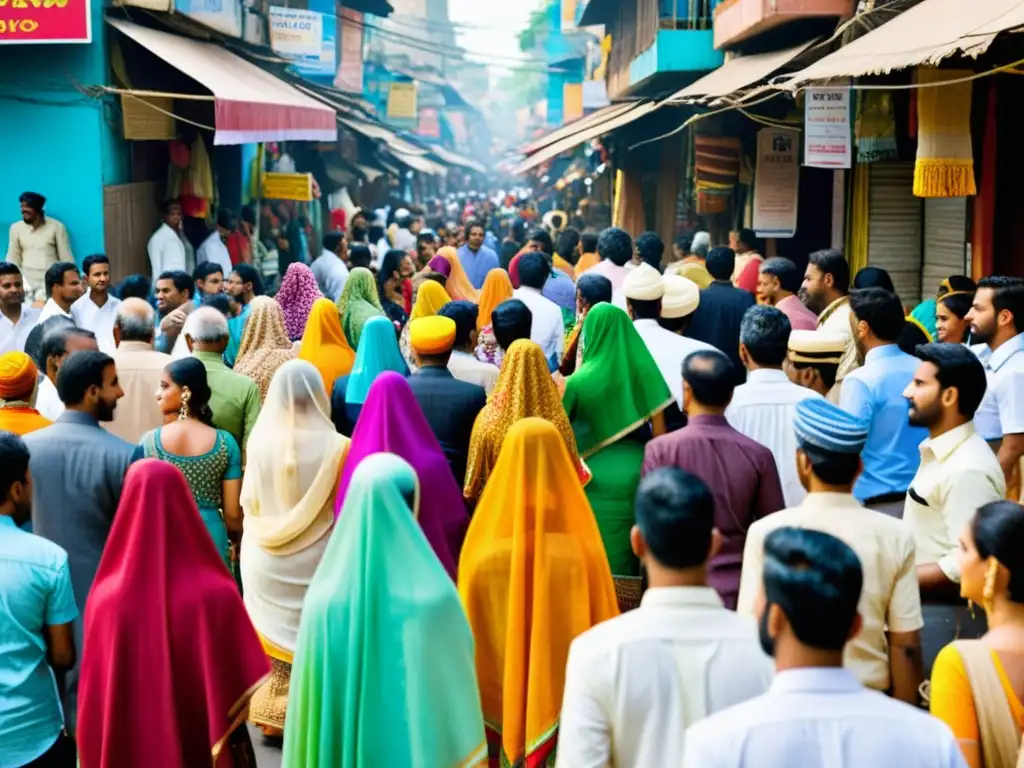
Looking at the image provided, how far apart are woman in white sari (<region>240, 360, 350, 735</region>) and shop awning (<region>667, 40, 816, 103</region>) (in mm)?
6894

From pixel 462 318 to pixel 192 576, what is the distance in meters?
3.28

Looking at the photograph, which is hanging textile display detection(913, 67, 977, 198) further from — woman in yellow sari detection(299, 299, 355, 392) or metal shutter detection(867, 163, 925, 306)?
metal shutter detection(867, 163, 925, 306)

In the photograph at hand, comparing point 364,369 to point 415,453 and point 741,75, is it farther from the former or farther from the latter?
point 741,75

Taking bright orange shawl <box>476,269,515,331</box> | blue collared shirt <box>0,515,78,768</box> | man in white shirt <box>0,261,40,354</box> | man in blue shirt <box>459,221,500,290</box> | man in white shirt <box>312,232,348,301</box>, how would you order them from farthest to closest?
man in blue shirt <box>459,221,500,290</box>
man in white shirt <box>312,232,348,301</box>
bright orange shawl <box>476,269,515,331</box>
man in white shirt <box>0,261,40,354</box>
blue collared shirt <box>0,515,78,768</box>

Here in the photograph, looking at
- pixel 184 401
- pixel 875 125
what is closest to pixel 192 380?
pixel 184 401

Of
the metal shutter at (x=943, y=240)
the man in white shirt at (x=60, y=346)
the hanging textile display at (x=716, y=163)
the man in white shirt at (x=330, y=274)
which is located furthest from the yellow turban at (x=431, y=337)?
the hanging textile display at (x=716, y=163)

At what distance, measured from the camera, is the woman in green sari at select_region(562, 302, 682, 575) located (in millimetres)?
5992

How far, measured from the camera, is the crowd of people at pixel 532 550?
3.11 m

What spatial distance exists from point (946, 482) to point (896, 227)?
9.93 metres

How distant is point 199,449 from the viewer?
19.8 ft

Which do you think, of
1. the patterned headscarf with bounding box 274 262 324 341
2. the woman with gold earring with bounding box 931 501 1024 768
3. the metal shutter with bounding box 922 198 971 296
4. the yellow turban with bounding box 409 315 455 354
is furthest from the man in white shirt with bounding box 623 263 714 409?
the metal shutter with bounding box 922 198 971 296

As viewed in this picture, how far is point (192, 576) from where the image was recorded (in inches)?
175

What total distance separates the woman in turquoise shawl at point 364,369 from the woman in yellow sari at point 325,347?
1.55ft

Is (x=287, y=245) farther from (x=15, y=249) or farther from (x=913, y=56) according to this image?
(x=913, y=56)
